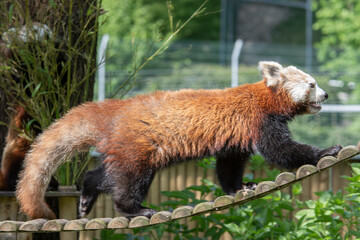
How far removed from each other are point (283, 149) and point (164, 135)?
33.9 inches

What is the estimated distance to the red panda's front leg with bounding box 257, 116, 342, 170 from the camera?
158 inches

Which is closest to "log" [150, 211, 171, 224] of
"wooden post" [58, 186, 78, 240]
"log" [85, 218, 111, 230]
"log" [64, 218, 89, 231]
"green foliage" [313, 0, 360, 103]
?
"log" [85, 218, 111, 230]

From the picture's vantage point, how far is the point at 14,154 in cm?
511

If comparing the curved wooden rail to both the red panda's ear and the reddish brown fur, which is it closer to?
the reddish brown fur

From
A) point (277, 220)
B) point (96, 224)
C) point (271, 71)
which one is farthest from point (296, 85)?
point (96, 224)

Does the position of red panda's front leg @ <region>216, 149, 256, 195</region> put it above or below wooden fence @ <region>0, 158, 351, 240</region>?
above

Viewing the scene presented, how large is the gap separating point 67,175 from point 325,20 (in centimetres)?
1327

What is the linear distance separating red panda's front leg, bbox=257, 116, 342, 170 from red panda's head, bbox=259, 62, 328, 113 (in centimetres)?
28

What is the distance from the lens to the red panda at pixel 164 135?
4020 mm

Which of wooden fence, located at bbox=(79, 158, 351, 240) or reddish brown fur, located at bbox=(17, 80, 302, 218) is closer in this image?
reddish brown fur, located at bbox=(17, 80, 302, 218)

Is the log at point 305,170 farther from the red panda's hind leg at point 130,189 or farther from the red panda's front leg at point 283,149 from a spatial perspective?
the red panda's hind leg at point 130,189

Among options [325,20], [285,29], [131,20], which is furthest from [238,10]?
[325,20]

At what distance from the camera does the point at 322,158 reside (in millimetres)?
3754

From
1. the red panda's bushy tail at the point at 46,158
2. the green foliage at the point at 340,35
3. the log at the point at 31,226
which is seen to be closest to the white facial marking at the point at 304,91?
the red panda's bushy tail at the point at 46,158
